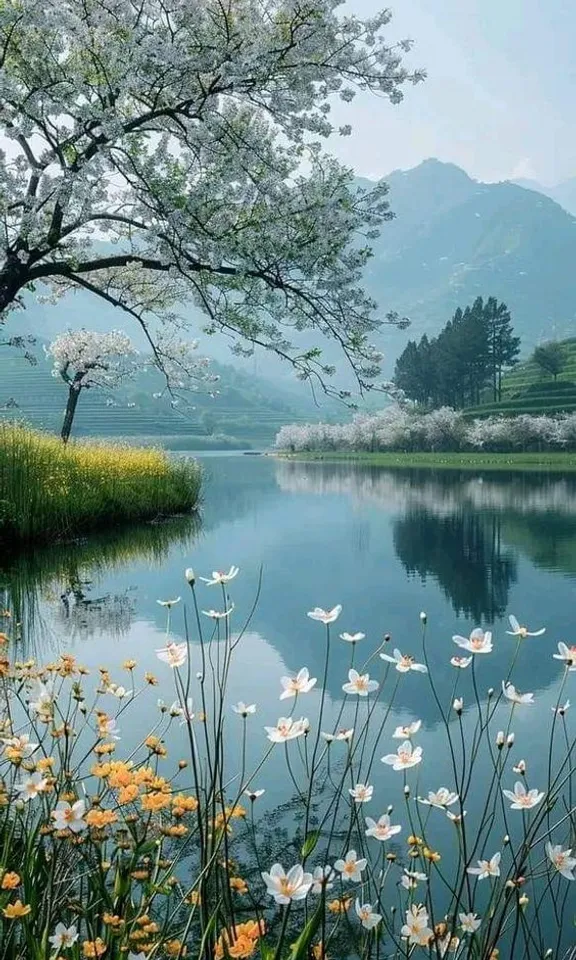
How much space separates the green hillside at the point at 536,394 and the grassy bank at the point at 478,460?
477 inches

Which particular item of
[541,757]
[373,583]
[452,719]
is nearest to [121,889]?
[541,757]

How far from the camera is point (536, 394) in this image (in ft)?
292

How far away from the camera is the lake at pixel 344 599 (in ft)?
20.8

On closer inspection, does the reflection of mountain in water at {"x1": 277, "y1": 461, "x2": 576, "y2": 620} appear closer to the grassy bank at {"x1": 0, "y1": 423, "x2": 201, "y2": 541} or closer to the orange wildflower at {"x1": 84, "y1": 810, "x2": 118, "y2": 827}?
the grassy bank at {"x1": 0, "y1": 423, "x2": 201, "y2": 541}

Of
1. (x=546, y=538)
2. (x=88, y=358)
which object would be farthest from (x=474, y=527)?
(x=88, y=358)

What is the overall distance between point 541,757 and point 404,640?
3.65 meters

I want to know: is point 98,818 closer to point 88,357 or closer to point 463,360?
point 88,357

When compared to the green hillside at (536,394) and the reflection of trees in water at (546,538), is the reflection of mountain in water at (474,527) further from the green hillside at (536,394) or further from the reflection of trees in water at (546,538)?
the green hillside at (536,394)

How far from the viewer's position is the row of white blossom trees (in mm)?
71938

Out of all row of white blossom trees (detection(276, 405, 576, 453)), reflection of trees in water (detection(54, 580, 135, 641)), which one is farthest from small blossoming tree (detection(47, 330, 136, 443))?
row of white blossom trees (detection(276, 405, 576, 453))

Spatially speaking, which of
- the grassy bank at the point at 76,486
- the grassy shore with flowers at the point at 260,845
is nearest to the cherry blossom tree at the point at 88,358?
the grassy bank at the point at 76,486

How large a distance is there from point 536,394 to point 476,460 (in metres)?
27.3

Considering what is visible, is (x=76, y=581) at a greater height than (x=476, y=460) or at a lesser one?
greater

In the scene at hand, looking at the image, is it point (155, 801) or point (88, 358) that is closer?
point (155, 801)
